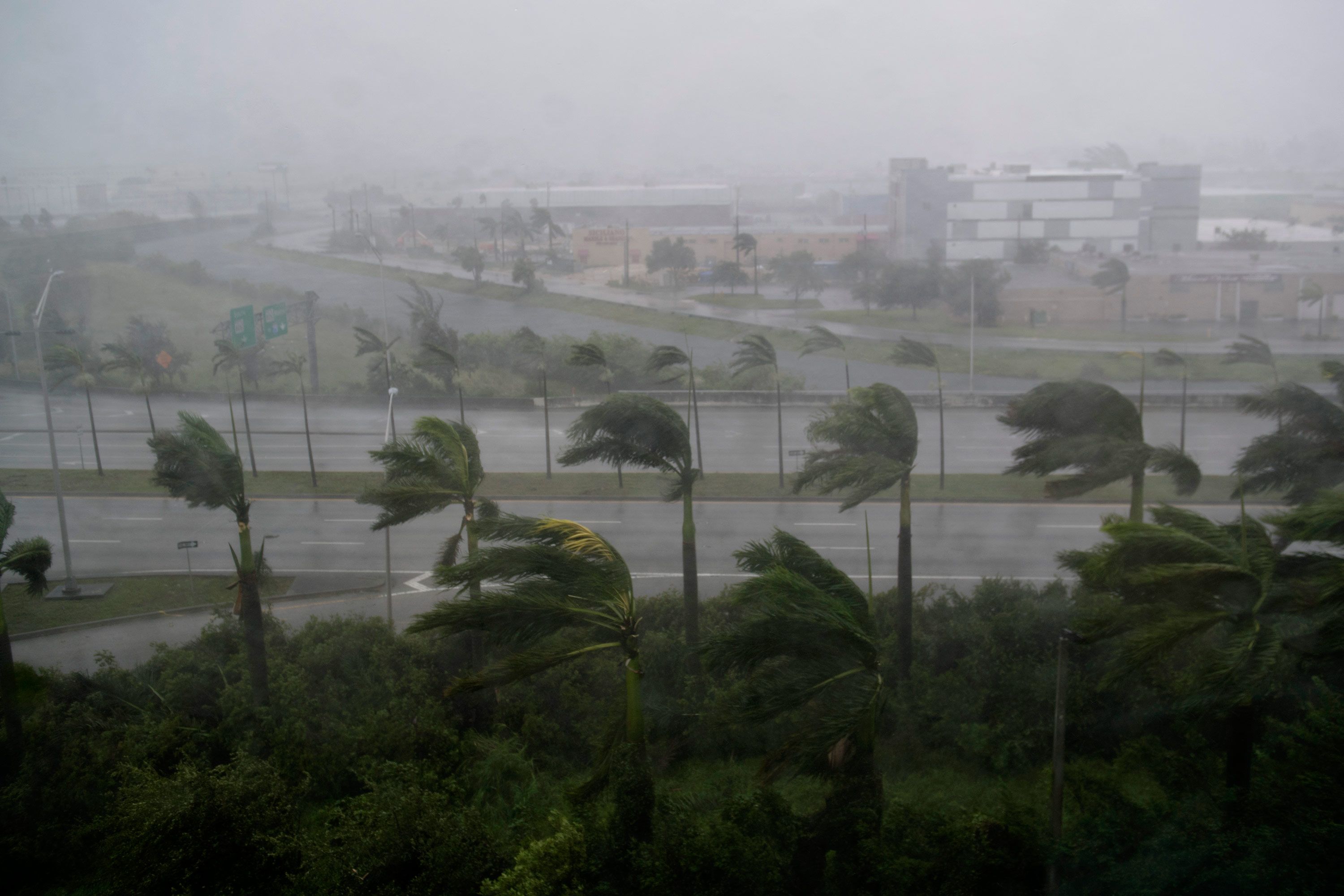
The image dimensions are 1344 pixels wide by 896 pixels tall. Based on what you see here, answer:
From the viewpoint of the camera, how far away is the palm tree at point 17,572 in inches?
245

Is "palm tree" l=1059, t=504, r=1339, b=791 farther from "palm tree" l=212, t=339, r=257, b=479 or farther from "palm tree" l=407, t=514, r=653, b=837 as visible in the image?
"palm tree" l=212, t=339, r=257, b=479

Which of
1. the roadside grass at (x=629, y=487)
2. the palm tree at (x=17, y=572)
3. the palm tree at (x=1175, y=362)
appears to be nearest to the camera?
the palm tree at (x=17, y=572)

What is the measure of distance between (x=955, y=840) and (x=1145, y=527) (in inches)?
81.1

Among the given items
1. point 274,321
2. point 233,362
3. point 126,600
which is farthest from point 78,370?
point 126,600

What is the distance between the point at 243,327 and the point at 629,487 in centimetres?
1062

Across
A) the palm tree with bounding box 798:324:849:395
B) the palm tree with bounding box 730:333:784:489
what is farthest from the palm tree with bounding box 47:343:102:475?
the palm tree with bounding box 798:324:849:395

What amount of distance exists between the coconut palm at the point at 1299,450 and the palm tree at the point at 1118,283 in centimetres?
986

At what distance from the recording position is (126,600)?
921 cm

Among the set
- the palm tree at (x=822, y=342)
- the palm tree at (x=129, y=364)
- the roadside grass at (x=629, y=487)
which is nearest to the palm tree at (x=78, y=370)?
the palm tree at (x=129, y=364)

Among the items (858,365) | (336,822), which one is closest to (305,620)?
(336,822)

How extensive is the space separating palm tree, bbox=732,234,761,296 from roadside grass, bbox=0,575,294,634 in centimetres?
1484

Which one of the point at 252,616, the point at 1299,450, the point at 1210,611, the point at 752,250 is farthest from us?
the point at 752,250

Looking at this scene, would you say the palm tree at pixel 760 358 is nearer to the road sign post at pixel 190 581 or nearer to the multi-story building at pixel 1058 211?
the road sign post at pixel 190 581

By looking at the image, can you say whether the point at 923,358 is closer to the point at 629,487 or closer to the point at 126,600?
the point at 629,487
